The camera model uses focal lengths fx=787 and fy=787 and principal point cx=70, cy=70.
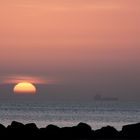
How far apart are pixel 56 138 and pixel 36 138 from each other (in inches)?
32.8

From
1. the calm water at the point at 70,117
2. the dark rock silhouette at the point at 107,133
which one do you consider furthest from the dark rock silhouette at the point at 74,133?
the calm water at the point at 70,117

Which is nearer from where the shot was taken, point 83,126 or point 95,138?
point 95,138

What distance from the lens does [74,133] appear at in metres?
29.4

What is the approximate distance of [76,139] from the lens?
93.0 ft

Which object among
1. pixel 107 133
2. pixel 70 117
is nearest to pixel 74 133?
pixel 107 133

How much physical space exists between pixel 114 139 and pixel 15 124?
16.2 ft

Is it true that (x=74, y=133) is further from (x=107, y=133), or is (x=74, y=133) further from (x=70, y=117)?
(x=70, y=117)

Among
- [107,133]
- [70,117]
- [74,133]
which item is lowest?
[107,133]

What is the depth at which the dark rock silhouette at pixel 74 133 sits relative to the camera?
2856cm

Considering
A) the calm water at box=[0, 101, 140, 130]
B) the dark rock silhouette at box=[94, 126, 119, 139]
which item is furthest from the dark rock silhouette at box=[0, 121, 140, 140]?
the calm water at box=[0, 101, 140, 130]

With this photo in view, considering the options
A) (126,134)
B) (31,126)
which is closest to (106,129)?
(126,134)

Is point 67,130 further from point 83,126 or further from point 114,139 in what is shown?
point 114,139

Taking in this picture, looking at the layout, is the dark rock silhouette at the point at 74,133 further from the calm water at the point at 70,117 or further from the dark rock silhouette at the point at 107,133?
the calm water at the point at 70,117

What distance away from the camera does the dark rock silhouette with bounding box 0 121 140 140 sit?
28562mm
